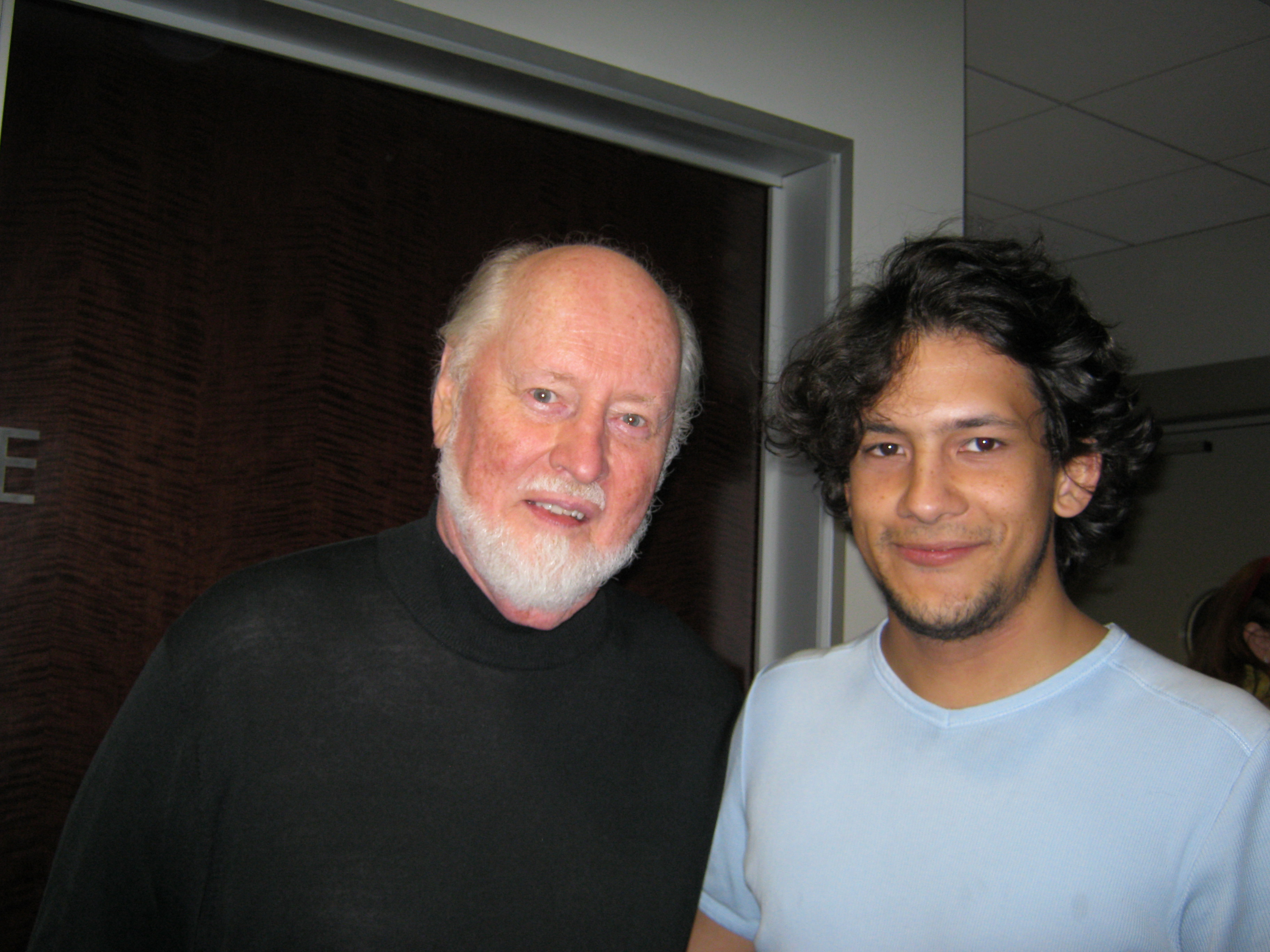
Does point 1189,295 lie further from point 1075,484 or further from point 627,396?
point 627,396

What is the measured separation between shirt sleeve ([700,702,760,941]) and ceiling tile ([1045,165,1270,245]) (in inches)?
156

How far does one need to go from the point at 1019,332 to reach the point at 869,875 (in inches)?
32.2

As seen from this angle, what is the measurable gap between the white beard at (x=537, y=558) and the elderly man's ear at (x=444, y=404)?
0.13 meters

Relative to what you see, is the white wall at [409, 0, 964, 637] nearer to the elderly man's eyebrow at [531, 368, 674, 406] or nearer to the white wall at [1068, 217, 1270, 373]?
the elderly man's eyebrow at [531, 368, 674, 406]

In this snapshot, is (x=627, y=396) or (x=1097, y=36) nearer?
(x=627, y=396)

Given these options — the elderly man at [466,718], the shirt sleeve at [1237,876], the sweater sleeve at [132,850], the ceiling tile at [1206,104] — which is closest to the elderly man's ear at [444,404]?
the elderly man at [466,718]

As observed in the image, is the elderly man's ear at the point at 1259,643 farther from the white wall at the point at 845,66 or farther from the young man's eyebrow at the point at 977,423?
the young man's eyebrow at the point at 977,423

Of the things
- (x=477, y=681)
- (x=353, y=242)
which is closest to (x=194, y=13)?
(x=353, y=242)

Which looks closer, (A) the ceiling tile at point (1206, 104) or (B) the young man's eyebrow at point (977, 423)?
(B) the young man's eyebrow at point (977, 423)

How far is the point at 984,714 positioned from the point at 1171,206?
14.0 ft

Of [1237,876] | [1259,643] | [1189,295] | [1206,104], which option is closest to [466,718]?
[1237,876]

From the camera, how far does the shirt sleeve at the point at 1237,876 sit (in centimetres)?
104

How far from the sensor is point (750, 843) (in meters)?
1.38

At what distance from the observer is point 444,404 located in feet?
4.89
